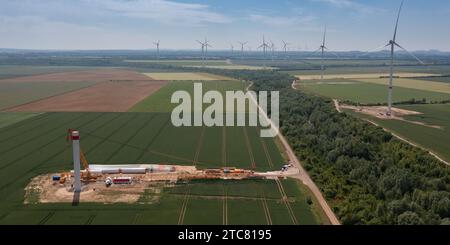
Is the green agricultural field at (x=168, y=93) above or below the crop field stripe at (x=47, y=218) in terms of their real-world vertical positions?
above

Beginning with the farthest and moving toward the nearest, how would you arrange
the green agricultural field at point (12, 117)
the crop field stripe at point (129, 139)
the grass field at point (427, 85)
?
1. the grass field at point (427, 85)
2. the green agricultural field at point (12, 117)
3. the crop field stripe at point (129, 139)

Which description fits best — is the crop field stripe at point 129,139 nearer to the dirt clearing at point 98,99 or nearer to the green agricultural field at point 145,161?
the green agricultural field at point 145,161

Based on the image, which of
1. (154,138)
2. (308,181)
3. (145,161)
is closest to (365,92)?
(154,138)

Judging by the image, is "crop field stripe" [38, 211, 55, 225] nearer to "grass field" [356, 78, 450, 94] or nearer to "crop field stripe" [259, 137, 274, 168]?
"crop field stripe" [259, 137, 274, 168]

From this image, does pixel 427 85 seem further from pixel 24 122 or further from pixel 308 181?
pixel 24 122

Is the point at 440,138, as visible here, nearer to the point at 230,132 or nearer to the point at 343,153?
the point at 343,153

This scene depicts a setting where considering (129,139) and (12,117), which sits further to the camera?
(12,117)

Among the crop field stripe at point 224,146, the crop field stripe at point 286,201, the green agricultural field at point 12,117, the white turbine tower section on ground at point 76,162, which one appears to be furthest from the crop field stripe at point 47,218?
the green agricultural field at point 12,117
